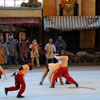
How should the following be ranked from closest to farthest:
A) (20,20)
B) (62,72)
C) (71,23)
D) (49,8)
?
1. (62,72)
2. (20,20)
3. (71,23)
4. (49,8)

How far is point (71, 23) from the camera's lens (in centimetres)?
1496

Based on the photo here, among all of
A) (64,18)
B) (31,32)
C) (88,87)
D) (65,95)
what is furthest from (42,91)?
(31,32)

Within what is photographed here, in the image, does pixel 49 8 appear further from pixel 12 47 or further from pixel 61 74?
pixel 61 74

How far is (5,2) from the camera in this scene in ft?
54.6

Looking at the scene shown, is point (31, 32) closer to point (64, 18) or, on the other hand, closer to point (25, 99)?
point (64, 18)

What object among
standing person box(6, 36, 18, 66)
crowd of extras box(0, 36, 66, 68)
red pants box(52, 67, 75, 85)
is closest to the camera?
red pants box(52, 67, 75, 85)

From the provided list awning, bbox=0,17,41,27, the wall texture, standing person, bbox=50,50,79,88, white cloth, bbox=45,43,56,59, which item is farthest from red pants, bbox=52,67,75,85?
the wall texture

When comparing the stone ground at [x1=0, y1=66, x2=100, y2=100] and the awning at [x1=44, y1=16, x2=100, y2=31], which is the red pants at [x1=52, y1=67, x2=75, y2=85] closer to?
the stone ground at [x1=0, y1=66, x2=100, y2=100]

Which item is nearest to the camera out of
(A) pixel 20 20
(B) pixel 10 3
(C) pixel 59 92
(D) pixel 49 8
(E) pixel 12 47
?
(C) pixel 59 92

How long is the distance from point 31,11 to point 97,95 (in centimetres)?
995

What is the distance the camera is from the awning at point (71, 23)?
14.5 m

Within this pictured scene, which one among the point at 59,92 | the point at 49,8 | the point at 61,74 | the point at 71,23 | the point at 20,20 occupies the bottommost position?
the point at 59,92

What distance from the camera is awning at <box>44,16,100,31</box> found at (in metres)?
14.5

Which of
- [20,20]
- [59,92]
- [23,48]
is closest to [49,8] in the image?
[20,20]
